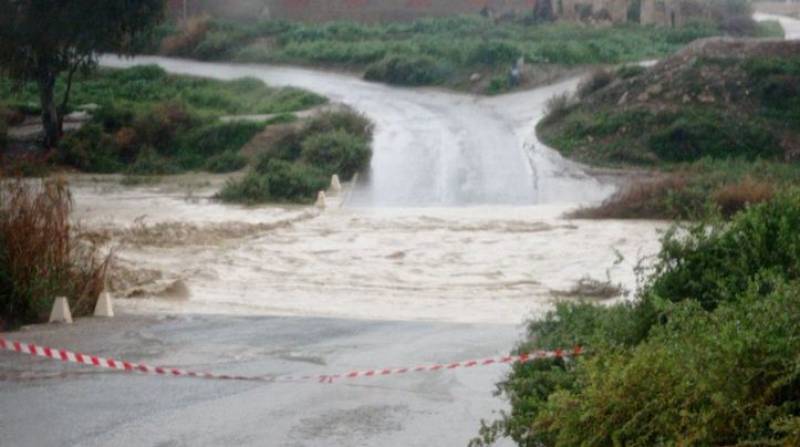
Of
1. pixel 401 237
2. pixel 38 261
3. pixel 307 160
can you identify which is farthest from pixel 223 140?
pixel 38 261

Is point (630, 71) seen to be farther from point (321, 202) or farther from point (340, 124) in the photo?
point (321, 202)

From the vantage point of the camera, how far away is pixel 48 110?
44.5 meters

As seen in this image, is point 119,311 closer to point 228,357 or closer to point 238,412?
point 228,357

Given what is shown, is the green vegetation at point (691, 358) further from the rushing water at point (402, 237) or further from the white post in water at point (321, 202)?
the white post in water at point (321, 202)

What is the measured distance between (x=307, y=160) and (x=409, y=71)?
17347mm

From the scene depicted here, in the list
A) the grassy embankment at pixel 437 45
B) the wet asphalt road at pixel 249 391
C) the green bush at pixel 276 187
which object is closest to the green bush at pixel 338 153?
the green bush at pixel 276 187

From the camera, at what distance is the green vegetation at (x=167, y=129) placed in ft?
142

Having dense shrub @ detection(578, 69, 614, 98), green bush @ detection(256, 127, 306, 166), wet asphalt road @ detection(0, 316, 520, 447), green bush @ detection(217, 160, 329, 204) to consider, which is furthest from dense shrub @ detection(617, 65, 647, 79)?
wet asphalt road @ detection(0, 316, 520, 447)

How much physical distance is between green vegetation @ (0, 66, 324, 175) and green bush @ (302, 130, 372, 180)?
3.12m

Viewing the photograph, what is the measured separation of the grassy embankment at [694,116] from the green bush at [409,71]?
11.3 metres

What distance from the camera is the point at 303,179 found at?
3691cm

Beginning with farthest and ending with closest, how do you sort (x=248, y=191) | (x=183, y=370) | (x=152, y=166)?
1. (x=152, y=166)
2. (x=248, y=191)
3. (x=183, y=370)

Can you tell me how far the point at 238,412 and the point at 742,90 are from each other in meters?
32.0

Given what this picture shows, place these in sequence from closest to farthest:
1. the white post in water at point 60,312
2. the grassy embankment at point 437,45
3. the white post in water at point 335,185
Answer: the white post in water at point 60,312 → the white post in water at point 335,185 → the grassy embankment at point 437,45
